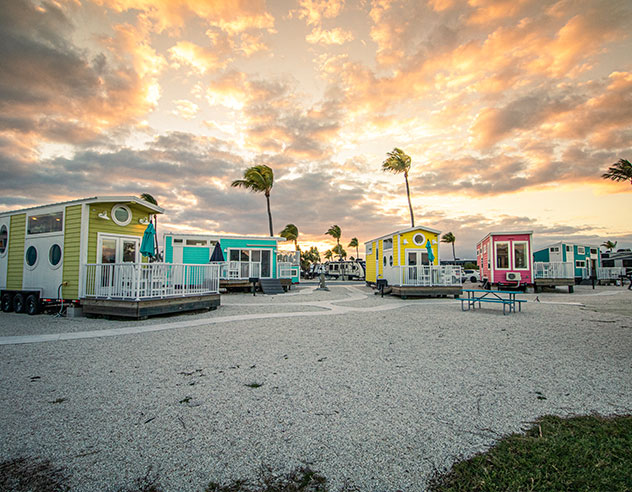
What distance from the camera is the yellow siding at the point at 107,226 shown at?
11039mm

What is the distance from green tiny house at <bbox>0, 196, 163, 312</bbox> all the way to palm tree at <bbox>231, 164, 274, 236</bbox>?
56.5ft

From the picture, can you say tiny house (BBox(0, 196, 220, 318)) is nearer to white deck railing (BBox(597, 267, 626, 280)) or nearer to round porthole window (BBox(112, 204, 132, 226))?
round porthole window (BBox(112, 204, 132, 226))

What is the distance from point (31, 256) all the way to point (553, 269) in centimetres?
2673

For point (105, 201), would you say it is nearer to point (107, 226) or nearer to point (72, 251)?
point (107, 226)

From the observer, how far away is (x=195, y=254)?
20.9 metres

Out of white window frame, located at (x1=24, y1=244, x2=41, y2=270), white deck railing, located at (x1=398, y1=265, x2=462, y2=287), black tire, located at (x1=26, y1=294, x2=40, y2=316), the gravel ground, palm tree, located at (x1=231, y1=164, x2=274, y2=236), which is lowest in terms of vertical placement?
the gravel ground

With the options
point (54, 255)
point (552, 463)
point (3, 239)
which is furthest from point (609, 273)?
point (3, 239)

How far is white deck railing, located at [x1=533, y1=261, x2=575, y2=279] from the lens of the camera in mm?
20484

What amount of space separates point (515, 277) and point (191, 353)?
19938mm

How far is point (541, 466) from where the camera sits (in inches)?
99.8

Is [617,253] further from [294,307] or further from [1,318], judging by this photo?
[1,318]

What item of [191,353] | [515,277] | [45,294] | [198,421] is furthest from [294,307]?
[515,277]

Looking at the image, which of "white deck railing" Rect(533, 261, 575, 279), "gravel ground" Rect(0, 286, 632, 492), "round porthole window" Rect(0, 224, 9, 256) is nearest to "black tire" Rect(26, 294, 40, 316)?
"round porthole window" Rect(0, 224, 9, 256)

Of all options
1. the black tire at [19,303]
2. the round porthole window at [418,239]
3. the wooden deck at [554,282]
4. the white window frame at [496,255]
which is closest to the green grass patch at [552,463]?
the black tire at [19,303]
